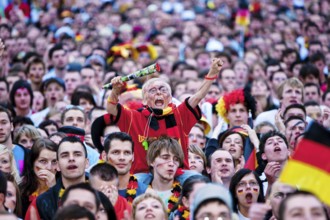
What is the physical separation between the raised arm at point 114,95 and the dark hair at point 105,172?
171 cm

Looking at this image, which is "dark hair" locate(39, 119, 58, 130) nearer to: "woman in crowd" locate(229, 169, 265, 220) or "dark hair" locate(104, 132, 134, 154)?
"dark hair" locate(104, 132, 134, 154)

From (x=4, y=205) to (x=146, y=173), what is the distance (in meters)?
2.43

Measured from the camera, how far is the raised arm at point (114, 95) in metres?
13.3

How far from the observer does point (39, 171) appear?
1309 centimetres

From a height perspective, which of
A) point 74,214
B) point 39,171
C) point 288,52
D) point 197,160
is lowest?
point 74,214

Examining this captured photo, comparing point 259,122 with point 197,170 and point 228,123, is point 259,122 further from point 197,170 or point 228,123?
point 197,170

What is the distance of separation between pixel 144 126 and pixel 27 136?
1.92m

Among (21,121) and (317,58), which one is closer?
(21,121)

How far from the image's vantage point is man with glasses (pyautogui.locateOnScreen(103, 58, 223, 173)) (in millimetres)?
13578

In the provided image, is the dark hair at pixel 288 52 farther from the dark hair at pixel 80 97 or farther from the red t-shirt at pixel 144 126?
the red t-shirt at pixel 144 126

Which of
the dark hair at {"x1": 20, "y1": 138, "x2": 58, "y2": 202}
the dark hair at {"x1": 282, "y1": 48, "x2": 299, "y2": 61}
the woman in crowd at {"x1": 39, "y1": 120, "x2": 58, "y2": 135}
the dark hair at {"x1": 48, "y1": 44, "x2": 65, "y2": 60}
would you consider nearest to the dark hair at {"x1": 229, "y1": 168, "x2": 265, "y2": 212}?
the dark hair at {"x1": 20, "y1": 138, "x2": 58, "y2": 202}

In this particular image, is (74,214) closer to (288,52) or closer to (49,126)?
(49,126)

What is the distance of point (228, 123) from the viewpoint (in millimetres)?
15922

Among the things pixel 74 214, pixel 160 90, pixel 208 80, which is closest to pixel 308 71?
pixel 208 80
